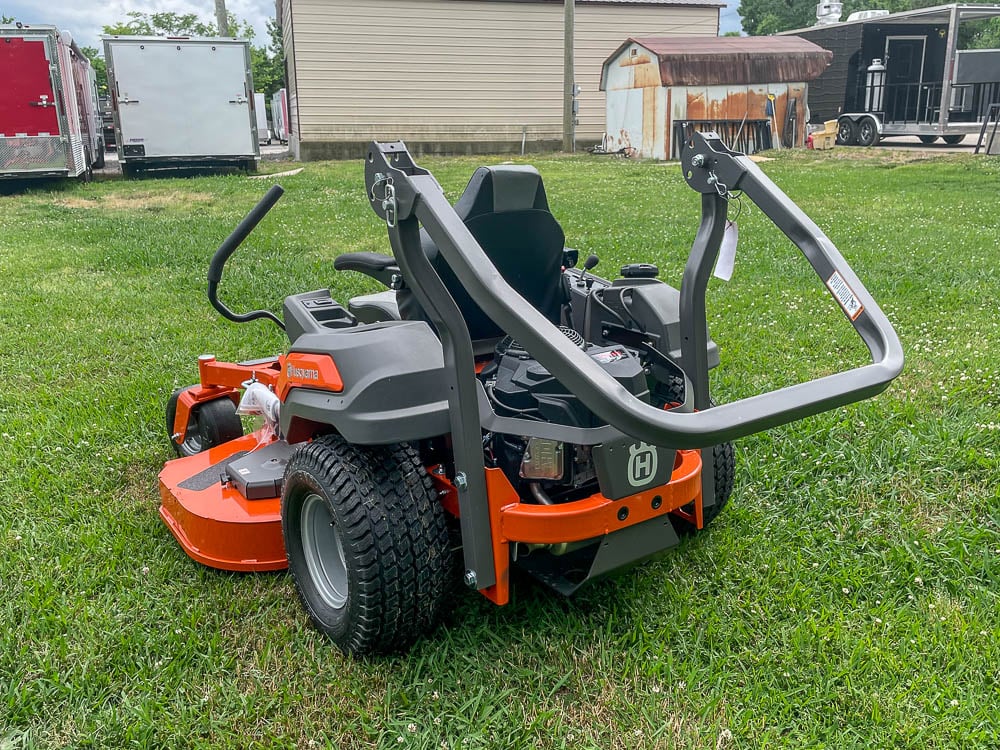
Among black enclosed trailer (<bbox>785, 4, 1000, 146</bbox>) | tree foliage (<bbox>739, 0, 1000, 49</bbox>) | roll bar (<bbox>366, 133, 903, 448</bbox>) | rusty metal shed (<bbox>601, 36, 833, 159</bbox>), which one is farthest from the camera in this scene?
tree foliage (<bbox>739, 0, 1000, 49</bbox>)

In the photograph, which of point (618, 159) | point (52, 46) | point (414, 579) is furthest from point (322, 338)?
point (618, 159)

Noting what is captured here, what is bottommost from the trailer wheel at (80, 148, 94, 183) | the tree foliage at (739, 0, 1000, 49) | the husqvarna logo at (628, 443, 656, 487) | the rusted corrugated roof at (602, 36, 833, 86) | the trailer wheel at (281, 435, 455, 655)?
the trailer wheel at (80, 148, 94, 183)

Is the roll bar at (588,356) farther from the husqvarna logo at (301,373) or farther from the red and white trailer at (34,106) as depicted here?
the red and white trailer at (34,106)

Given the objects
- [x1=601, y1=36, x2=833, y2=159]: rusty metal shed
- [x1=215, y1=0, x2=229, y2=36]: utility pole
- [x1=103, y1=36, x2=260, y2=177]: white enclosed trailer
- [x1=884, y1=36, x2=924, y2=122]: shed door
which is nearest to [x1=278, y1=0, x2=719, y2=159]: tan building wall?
[x1=215, y1=0, x2=229, y2=36]: utility pole

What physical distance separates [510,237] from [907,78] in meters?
21.7

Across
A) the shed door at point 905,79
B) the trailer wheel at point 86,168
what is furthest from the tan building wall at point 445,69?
the shed door at point 905,79

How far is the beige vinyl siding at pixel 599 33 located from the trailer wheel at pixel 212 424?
73.7 ft

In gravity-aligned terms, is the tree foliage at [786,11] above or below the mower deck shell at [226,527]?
above

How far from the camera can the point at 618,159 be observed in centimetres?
1959

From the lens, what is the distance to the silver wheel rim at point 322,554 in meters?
2.67

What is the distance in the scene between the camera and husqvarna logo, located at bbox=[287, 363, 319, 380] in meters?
2.48

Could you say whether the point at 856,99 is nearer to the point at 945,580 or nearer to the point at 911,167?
the point at 911,167

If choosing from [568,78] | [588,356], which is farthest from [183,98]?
[588,356]

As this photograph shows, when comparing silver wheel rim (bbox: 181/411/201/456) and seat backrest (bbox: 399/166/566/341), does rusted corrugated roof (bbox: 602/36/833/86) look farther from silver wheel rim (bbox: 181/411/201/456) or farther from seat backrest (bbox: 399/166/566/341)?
seat backrest (bbox: 399/166/566/341)
